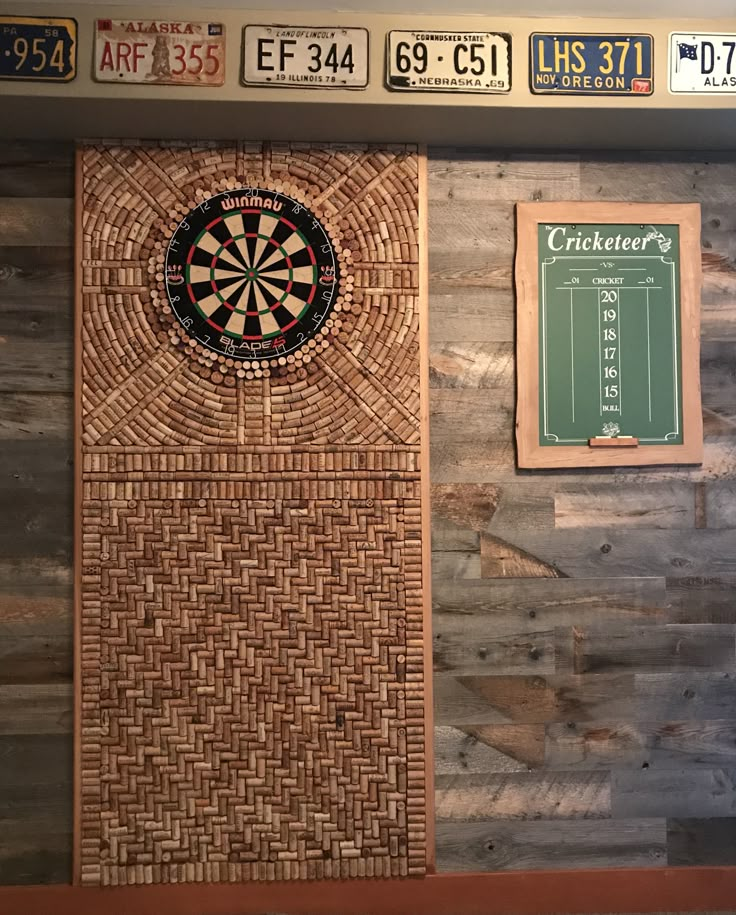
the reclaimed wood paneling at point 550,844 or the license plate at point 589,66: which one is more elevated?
the license plate at point 589,66

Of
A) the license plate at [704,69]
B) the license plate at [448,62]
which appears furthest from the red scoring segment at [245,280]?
the license plate at [704,69]

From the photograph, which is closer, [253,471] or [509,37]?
[509,37]

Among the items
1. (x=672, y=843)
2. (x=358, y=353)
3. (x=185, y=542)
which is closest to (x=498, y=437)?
(x=358, y=353)

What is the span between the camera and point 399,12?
7.63 ft

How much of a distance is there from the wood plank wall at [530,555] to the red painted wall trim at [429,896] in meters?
0.06

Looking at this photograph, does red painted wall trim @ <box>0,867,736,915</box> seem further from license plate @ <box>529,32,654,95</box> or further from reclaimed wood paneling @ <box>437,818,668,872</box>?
license plate @ <box>529,32,654,95</box>

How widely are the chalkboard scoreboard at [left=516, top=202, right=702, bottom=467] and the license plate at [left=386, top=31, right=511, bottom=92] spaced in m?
0.44

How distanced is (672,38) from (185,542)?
2.21m

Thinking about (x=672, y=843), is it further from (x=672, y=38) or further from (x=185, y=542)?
(x=672, y=38)

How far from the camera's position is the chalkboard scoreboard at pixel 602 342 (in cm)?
260

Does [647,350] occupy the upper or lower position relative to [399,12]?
lower

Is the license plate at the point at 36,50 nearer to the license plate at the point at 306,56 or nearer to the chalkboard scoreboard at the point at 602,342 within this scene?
the license plate at the point at 306,56

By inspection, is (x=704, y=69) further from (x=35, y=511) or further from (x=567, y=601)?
(x=35, y=511)

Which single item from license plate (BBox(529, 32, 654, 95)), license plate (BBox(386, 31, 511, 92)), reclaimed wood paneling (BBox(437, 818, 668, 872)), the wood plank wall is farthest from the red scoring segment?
reclaimed wood paneling (BBox(437, 818, 668, 872))
